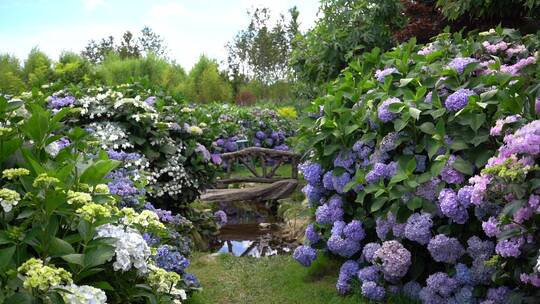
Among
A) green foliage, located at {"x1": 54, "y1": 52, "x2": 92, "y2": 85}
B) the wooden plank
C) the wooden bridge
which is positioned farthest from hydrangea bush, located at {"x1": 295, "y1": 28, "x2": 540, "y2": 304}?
green foliage, located at {"x1": 54, "y1": 52, "x2": 92, "y2": 85}

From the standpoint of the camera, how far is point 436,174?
3398mm

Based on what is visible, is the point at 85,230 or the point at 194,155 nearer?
the point at 85,230

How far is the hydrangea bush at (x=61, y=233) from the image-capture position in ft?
6.06

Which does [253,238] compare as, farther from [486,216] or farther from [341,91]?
[486,216]

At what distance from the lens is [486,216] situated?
327 cm

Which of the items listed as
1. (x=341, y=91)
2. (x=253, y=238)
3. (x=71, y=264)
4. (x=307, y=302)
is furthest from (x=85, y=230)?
(x=253, y=238)

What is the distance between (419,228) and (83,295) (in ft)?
7.15

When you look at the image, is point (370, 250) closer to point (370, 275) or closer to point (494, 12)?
point (370, 275)

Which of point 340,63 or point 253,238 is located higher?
point 340,63

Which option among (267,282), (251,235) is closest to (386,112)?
(267,282)

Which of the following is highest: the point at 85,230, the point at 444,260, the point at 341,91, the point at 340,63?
the point at 340,63

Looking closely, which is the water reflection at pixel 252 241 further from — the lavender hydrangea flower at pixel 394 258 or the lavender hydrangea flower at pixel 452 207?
the lavender hydrangea flower at pixel 452 207

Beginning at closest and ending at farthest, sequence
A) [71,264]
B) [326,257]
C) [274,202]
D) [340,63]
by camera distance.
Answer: [71,264]
[326,257]
[340,63]
[274,202]

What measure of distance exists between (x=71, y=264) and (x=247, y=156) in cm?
995
